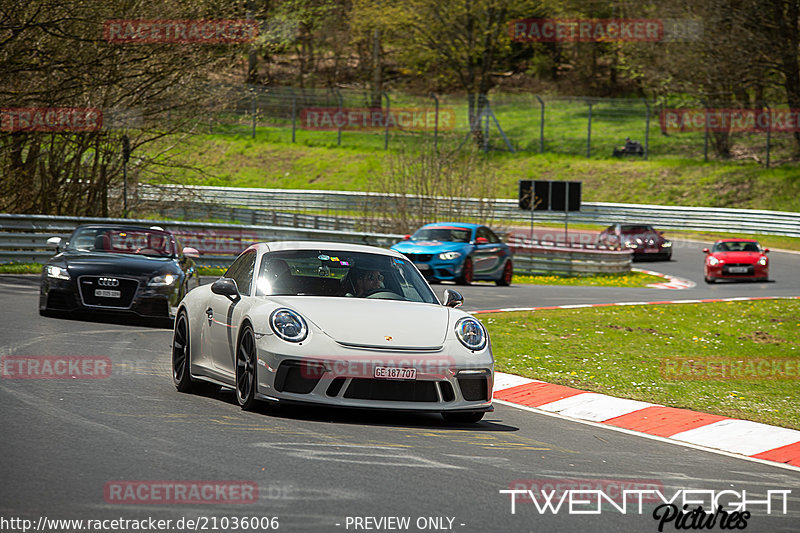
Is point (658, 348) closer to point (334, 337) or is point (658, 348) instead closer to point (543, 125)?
point (334, 337)

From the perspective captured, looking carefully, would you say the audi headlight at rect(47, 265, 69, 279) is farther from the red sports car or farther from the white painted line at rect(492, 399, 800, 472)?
the red sports car

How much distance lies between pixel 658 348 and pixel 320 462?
28.3 feet

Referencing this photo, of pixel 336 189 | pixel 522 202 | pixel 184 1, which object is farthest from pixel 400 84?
pixel 184 1

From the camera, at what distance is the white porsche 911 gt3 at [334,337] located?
744 cm

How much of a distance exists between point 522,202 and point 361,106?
33.7 m

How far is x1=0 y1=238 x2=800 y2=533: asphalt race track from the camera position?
5.07 m

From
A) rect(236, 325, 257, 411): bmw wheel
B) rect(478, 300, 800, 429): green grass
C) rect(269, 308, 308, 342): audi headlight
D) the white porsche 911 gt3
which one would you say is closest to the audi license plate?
the white porsche 911 gt3

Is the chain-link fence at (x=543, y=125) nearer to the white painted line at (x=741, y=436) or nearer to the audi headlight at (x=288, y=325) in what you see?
the white painted line at (x=741, y=436)

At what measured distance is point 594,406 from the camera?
31.5 feet

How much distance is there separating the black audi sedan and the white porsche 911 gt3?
481 cm

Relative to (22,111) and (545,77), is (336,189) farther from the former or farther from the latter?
(22,111)

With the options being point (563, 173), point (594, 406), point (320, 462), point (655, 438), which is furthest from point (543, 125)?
point (320, 462)

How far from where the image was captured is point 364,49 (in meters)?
81.3

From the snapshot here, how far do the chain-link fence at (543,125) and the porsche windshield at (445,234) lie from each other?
2992cm
